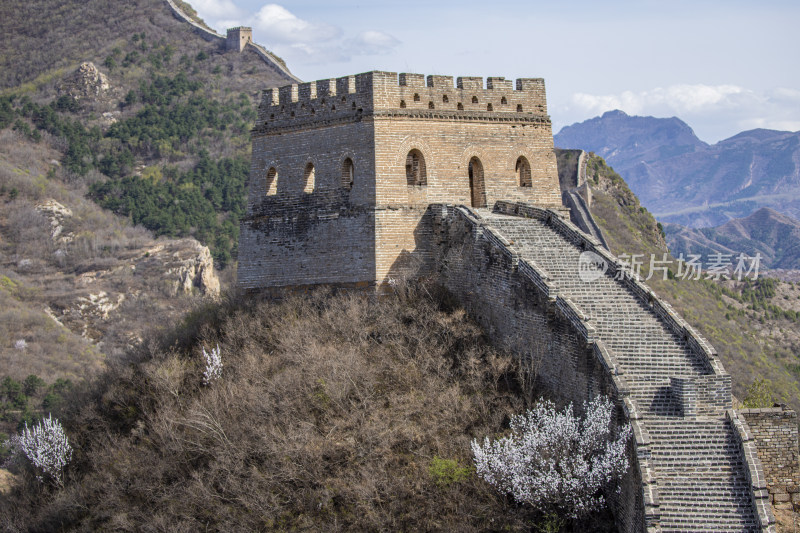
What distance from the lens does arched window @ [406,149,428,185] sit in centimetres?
2700

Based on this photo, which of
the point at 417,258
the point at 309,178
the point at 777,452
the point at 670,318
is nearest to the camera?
the point at 777,452

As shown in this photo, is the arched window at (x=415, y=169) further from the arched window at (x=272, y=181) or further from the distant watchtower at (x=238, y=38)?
the distant watchtower at (x=238, y=38)

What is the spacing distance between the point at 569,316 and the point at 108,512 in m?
12.6

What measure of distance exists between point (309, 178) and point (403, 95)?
3843 mm

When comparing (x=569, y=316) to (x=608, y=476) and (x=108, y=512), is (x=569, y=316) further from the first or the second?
(x=108, y=512)

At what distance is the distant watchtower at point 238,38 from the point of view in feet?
411

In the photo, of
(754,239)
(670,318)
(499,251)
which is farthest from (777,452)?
(754,239)

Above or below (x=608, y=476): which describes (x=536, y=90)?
above

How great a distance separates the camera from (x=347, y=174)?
1077 inches

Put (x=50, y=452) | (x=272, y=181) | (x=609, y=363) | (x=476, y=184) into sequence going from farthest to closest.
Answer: (x=50, y=452) < (x=272, y=181) < (x=476, y=184) < (x=609, y=363)

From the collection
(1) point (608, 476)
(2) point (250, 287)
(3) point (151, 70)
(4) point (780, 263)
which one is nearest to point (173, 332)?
(2) point (250, 287)

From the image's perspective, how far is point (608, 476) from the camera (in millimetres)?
18891

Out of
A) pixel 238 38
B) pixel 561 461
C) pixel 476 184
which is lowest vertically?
pixel 561 461

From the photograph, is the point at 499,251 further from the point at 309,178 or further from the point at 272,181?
the point at 272,181
